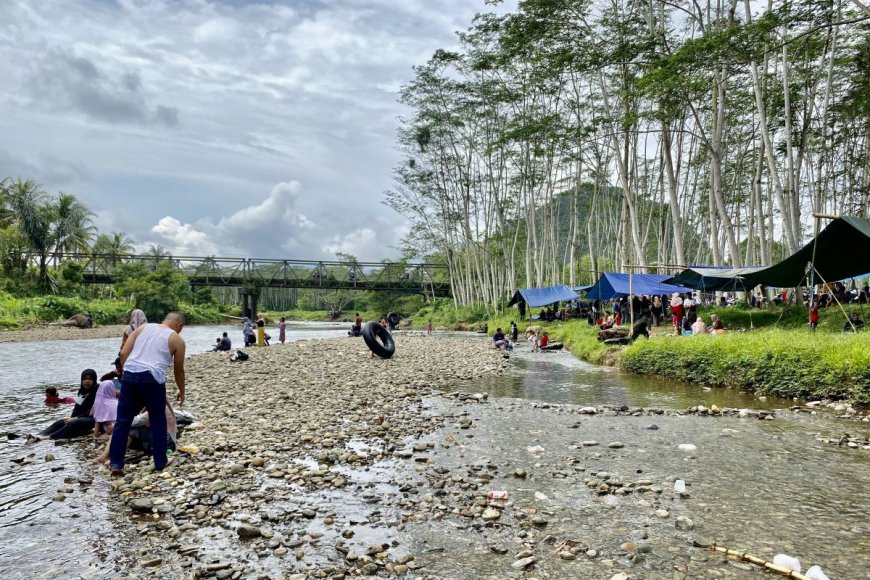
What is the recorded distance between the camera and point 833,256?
45.9ft

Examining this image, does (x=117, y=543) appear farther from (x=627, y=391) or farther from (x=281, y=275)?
(x=281, y=275)

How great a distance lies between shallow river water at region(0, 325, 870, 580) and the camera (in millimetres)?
4273

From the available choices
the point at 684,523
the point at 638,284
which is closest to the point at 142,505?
the point at 684,523

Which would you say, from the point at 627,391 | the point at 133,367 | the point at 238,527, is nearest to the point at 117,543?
the point at 238,527

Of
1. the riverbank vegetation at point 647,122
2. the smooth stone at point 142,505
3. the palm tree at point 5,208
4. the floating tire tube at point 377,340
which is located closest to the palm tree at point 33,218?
the palm tree at point 5,208

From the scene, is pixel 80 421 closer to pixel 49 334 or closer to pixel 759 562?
pixel 759 562

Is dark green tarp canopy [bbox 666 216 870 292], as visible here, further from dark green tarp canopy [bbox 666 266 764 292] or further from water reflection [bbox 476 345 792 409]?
water reflection [bbox 476 345 792 409]

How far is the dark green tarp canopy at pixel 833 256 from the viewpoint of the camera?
12.6 metres

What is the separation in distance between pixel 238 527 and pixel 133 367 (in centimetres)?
237

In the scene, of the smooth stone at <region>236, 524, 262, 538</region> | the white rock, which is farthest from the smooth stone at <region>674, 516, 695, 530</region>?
the smooth stone at <region>236, 524, 262, 538</region>

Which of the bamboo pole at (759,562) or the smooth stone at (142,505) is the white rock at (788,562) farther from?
the smooth stone at (142,505)

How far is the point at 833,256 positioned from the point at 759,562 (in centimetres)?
1313

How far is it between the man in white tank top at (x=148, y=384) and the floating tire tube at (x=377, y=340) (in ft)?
42.0

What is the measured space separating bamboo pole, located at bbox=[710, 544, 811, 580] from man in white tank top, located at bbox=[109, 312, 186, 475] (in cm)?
555
